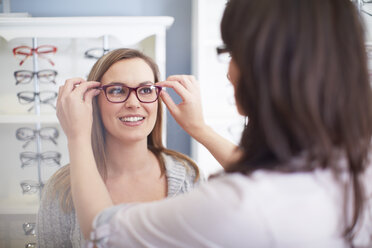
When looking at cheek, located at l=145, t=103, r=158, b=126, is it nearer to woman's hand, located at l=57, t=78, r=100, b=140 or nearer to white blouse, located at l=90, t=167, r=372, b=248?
woman's hand, located at l=57, t=78, r=100, b=140

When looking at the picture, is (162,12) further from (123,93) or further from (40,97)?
(123,93)

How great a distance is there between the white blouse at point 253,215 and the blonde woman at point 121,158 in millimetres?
520

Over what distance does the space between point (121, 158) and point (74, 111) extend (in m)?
0.39

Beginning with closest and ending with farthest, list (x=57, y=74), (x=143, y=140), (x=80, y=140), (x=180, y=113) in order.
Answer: (x=80, y=140) → (x=180, y=113) → (x=143, y=140) → (x=57, y=74)

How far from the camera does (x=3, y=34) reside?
175 cm

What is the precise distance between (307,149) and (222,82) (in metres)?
1.50

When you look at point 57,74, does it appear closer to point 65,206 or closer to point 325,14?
point 65,206

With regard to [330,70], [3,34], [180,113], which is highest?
[3,34]

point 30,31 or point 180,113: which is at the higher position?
point 30,31

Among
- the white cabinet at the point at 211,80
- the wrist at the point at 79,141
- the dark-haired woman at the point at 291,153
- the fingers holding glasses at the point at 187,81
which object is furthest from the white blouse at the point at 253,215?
the white cabinet at the point at 211,80

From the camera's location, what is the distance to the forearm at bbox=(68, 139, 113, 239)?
1.98 feet

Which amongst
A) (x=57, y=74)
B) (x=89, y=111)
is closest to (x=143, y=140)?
(x=89, y=111)

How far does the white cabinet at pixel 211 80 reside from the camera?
1803 mm

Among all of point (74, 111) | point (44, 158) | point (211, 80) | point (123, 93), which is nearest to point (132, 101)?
point (123, 93)
